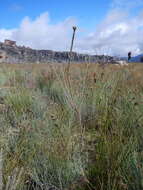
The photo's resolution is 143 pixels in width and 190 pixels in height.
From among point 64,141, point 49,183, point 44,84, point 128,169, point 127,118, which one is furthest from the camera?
point 44,84

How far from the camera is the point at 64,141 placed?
2133 mm

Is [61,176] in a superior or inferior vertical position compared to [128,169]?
inferior

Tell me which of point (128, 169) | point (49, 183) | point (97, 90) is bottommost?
point (49, 183)

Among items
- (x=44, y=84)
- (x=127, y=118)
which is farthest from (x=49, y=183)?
(x=44, y=84)

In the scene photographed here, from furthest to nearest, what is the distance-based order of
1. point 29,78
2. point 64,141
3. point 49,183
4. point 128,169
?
point 29,78 → point 64,141 → point 49,183 → point 128,169

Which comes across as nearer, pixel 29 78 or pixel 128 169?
pixel 128 169

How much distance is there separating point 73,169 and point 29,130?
61 cm

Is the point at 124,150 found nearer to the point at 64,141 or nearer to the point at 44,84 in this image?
the point at 64,141

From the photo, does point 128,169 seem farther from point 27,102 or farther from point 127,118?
point 27,102

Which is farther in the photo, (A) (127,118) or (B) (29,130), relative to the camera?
(A) (127,118)

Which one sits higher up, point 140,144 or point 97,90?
point 97,90

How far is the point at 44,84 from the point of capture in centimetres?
662

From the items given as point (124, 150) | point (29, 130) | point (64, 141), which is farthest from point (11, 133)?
point (124, 150)

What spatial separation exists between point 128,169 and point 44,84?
5.03 m
